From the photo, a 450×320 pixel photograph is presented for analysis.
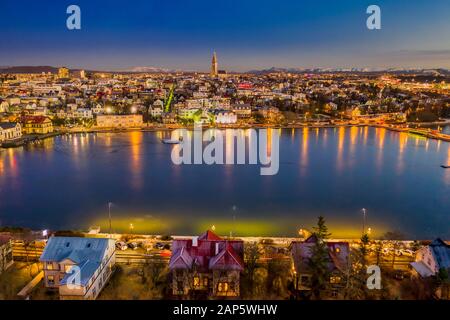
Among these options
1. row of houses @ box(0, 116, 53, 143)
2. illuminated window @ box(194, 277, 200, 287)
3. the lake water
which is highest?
row of houses @ box(0, 116, 53, 143)

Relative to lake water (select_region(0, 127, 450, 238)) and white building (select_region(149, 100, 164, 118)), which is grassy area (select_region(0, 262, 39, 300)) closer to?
lake water (select_region(0, 127, 450, 238))

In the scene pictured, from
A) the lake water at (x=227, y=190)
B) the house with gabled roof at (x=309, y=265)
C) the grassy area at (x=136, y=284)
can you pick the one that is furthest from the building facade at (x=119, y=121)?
the house with gabled roof at (x=309, y=265)

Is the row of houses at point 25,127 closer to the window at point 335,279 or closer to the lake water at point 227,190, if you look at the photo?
the lake water at point 227,190

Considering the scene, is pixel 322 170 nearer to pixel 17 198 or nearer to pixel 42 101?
pixel 17 198

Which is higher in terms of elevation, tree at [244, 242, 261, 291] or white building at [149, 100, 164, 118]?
white building at [149, 100, 164, 118]

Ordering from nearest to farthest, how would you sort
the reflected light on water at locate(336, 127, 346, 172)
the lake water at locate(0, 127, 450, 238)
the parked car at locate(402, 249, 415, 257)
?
the parked car at locate(402, 249, 415, 257) < the lake water at locate(0, 127, 450, 238) < the reflected light on water at locate(336, 127, 346, 172)

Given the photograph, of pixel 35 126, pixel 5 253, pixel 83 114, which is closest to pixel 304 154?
pixel 5 253

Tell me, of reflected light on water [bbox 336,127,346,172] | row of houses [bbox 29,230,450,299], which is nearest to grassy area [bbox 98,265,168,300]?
row of houses [bbox 29,230,450,299]

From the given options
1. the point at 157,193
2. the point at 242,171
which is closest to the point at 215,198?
the point at 157,193
